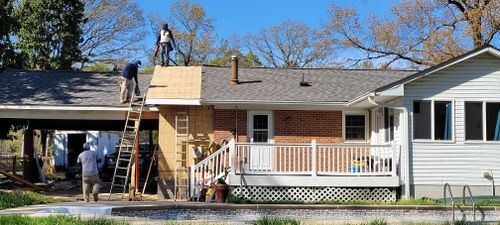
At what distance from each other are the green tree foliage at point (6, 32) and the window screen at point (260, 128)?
14.1 meters

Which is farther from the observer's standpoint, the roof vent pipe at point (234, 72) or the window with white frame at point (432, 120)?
the roof vent pipe at point (234, 72)

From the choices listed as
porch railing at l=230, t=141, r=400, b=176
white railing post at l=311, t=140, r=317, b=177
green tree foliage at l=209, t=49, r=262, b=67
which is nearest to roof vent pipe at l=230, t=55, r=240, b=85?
porch railing at l=230, t=141, r=400, b=176

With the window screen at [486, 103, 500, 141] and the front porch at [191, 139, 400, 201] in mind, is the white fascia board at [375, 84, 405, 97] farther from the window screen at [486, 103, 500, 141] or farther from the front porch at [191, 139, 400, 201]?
the window screen at [486, 103, 500, 141]

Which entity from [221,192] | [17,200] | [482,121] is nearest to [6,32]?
[17,200]

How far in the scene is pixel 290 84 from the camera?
21250 mm

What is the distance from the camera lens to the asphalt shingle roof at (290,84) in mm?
19500

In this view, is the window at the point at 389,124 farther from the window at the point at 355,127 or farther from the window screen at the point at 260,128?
the window screen at the point at 260,128

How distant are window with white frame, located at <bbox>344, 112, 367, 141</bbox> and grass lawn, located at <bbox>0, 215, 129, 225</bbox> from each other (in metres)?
10.3

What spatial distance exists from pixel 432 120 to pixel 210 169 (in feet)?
21.7

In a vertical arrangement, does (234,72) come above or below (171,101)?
above

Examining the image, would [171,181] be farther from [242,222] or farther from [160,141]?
[242,222]

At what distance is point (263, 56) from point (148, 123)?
32.7m

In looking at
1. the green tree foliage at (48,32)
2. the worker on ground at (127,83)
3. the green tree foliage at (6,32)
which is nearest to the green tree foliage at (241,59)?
the green tree foliage at (48,32)

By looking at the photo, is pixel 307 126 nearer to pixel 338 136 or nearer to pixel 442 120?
pixel 338 136
